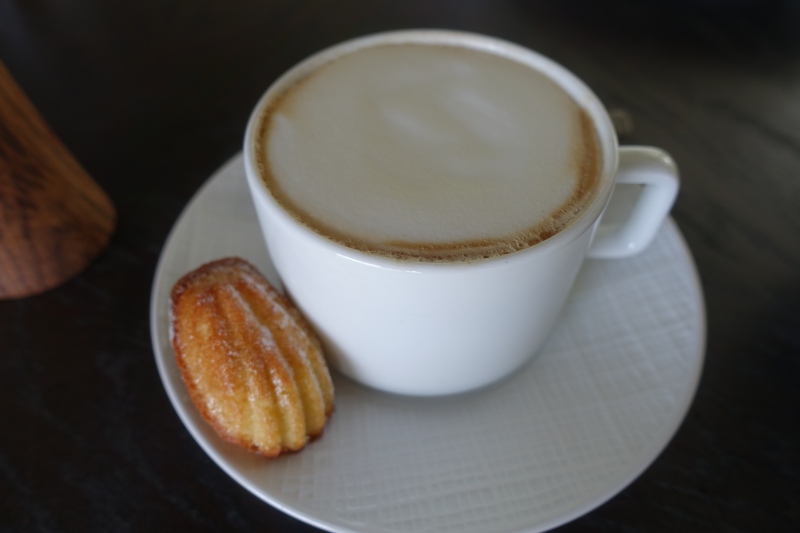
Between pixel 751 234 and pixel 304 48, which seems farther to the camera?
pixel 304 48

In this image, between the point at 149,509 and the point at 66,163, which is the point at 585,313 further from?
the point at 66,163

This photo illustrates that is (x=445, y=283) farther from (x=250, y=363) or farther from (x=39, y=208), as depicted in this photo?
(x=39, y=208)

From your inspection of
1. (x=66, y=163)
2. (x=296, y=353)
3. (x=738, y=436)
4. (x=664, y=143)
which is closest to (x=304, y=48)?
(x=66, y=163)

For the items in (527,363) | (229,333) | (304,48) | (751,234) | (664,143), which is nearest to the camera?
(229,333)

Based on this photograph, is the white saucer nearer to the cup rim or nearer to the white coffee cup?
the white coffee cup

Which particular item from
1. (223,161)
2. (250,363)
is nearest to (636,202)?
(250,363)

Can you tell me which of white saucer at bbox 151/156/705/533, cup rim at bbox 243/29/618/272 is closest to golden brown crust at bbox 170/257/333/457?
white saucer at bbox 151/156/705/533
